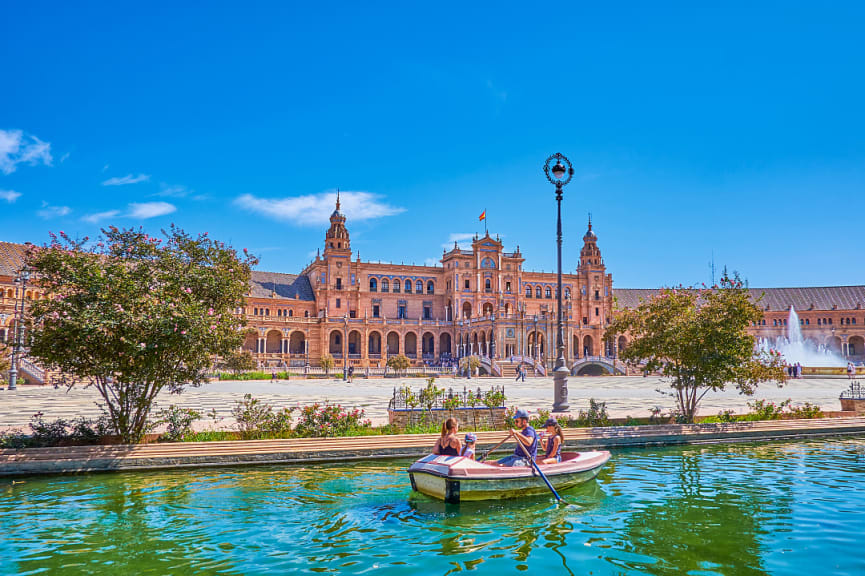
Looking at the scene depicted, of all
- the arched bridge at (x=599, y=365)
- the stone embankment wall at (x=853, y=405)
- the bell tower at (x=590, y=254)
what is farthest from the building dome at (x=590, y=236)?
the stone embankment wall at (x=853, y=405)

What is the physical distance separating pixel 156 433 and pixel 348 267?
2458 inches

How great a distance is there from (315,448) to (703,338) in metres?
10.1

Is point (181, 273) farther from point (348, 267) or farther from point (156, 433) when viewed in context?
point (348, 267)

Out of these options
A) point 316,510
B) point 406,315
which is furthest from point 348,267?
point 316,510

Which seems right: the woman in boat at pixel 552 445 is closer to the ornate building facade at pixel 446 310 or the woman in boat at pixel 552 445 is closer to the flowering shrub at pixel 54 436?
the flowering shrub at pixel 54 436

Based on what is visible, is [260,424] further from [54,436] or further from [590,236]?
[590,236]

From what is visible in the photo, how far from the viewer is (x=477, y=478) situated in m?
9.76

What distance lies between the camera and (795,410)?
17.9 metres

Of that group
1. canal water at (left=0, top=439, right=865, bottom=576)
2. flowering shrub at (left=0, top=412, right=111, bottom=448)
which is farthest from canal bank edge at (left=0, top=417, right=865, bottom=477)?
flowering shrub at (left=0, top=412, right=111, bottom=448)

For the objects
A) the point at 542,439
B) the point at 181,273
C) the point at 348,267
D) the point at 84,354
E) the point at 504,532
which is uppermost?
the point at 348,267

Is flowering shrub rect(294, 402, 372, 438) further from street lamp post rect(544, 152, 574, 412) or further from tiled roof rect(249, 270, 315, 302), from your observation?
tiled roof rect(249, 270, 315, 302)

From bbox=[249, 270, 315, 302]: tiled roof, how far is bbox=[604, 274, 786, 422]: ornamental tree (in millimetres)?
61041

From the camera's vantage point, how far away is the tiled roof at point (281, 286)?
7394cm

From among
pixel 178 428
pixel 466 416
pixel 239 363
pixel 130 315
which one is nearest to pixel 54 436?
pixel 178 428
